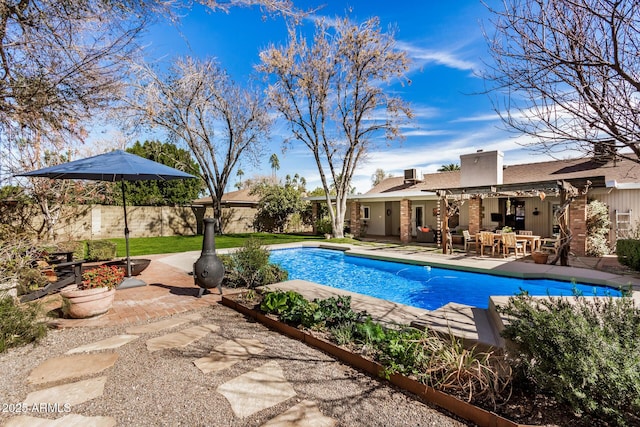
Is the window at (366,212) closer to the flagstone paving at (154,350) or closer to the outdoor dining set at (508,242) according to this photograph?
the outdoor dining set at (508,242)

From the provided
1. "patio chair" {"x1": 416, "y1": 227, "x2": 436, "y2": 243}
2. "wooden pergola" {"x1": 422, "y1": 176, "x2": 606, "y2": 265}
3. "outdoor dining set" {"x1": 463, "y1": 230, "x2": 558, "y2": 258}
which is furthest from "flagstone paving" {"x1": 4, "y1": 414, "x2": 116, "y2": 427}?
"patio chair" {"x1": 416, "y1": 227, "x2": 436, "y2": 243}

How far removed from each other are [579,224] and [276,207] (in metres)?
16.4

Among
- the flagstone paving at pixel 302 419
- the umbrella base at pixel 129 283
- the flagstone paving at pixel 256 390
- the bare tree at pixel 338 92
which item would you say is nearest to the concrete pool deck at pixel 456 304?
the flagstone paving at pixel 302 419

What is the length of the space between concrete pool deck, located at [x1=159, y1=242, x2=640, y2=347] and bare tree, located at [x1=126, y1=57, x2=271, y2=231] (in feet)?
29.3

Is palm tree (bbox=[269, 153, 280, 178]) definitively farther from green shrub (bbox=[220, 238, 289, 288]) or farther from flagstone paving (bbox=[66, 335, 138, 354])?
flagstone paving (bbox=[66, 335, 138, 354])

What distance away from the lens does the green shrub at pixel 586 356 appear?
2.02m

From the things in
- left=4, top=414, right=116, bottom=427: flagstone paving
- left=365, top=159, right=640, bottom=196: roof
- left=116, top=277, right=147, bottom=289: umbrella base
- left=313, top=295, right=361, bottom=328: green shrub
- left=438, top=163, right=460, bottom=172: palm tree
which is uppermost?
left=438, top=163, right=460, bottom=172: palm tree

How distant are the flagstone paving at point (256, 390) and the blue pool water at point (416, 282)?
16.8 ft

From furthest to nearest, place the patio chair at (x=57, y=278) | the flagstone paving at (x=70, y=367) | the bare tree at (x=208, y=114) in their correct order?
the bare tree at (x=208, y=114) < the patio chair at (x=57, y=278) < the flagstone paving at (x=70, y=367)

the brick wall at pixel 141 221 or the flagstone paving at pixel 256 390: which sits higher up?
the brick wall at pixel 141 221

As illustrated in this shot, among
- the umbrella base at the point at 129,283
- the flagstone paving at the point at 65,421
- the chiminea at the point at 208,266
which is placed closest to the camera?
the flagstone paving at the point at 65,421

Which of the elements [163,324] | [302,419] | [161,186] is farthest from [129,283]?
[161,186]

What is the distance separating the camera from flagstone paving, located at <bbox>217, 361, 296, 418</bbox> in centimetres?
255

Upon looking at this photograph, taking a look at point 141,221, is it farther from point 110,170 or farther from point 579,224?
point 579,224
